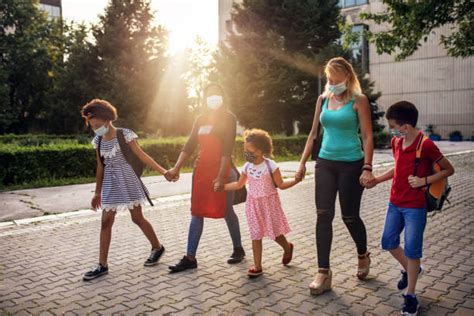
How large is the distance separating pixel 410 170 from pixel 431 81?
38325 mm

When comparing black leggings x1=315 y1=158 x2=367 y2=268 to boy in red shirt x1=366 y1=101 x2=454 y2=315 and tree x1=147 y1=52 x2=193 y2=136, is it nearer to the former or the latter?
boy in red shirt x1=366 y1=101 x2=454 y2=315

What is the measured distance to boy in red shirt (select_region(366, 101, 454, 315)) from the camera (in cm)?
346

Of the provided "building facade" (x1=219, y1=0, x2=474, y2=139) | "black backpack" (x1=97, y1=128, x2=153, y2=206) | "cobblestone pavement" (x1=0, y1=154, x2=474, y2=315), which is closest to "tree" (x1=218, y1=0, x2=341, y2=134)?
"building facade" (x1=219, y1=0, x2=474, y2=139)

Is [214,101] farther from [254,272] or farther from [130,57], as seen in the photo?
[130,57]

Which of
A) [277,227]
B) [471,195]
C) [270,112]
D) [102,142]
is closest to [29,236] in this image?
[102,142]

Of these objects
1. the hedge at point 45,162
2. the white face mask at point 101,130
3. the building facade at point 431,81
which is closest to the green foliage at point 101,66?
the building facade at point 431,81

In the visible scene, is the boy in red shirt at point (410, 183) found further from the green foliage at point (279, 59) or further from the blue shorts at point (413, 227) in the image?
the green foliage at point (279, 59)

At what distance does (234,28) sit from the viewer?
91.2 ft

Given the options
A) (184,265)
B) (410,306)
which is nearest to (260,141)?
(184,265)

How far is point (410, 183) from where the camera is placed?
3.48m

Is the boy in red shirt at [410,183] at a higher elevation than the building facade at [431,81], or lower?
lower

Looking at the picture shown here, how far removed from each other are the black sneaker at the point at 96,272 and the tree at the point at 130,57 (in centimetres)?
2596

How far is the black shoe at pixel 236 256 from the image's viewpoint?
16.5 feet

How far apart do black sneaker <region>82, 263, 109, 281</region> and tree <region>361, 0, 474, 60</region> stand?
9125 mm
